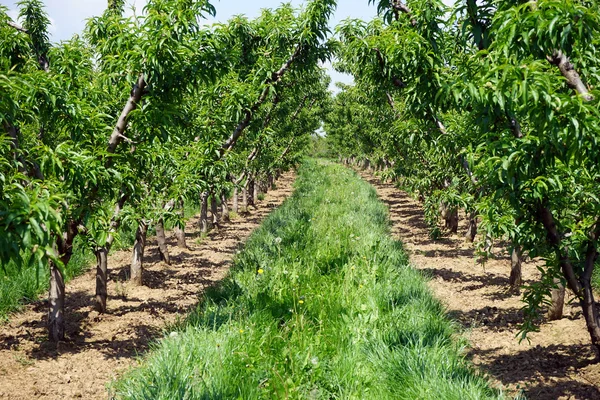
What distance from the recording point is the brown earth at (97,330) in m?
5.09

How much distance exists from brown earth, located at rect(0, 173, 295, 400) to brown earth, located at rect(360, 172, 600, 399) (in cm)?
386

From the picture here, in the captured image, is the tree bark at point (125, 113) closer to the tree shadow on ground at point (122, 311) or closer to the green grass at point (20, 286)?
the green grass at point (20, 286)

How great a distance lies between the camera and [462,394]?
12.6ft

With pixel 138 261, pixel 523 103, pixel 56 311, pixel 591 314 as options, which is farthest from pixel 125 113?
pixel 591 314

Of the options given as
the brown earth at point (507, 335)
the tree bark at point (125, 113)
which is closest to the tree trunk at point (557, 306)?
the brown earth at point (507, 335)

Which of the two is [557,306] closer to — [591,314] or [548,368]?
[548,368]

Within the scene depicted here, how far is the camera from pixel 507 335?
21.0 feet

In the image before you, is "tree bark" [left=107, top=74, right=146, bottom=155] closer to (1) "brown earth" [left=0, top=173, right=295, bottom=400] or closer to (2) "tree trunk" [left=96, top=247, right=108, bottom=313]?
(2) "tree trunk" [left=96, top=247, right=108, bottom=313]

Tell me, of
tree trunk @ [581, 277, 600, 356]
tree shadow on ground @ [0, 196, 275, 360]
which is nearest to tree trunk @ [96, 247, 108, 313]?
tree shadow on ground @ [0, 196, 275, 360]

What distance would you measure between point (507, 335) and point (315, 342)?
2.73 meters

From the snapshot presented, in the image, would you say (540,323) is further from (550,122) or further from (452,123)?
(550,122)

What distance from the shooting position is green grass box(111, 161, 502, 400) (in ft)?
13.7

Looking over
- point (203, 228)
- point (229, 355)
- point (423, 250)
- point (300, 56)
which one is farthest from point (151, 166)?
point (423, 250)

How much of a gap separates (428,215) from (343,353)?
24.8 ft
